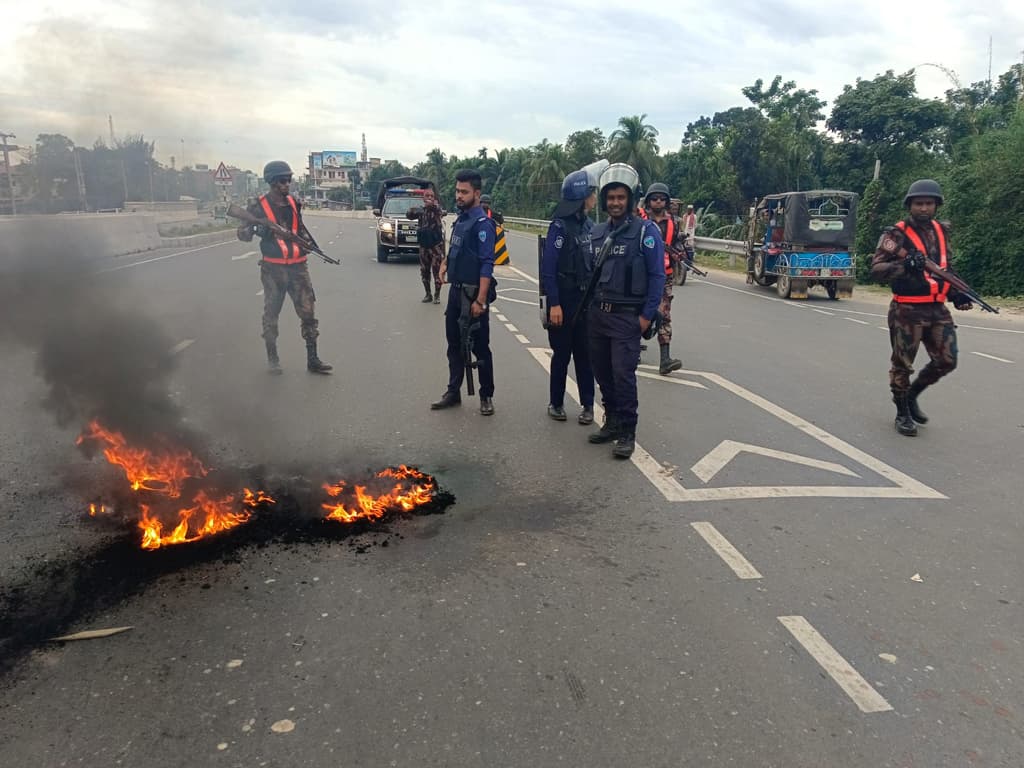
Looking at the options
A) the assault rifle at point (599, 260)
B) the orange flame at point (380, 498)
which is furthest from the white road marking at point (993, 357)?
the orange flame at point (380, 498)

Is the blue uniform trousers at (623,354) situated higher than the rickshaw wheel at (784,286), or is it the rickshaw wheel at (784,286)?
the blue uniform trousers at (623,354)

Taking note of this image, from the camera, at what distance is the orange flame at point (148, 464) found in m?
4.21

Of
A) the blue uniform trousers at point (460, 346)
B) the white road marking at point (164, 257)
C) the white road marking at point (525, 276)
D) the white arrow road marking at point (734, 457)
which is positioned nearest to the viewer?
the white arrow road marking at point (734, 457)

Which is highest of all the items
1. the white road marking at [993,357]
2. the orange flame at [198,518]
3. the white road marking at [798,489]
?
the orange flame at [198,518]

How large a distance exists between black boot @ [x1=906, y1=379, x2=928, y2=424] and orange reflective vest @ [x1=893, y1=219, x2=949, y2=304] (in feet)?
2.37

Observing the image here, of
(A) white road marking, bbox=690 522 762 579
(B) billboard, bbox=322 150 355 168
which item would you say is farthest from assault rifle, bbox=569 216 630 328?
(B) billboard, bbox=322 150 355 168

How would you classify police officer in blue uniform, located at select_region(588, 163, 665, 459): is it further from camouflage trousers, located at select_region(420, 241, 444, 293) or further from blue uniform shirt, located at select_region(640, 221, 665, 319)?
camouflage trousers, located at select_region(420, 241, 444, 293)

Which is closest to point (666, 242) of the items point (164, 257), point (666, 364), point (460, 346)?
point (666, 364)

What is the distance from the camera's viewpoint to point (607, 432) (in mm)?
5547

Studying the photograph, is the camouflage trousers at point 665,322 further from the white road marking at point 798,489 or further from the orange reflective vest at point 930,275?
the white road marking at point 798,489

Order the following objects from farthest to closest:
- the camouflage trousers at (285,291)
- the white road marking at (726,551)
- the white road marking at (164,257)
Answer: the white road marking at (164,257) → the camouflage trousers at (285,291) → the white road marking at (726,551)

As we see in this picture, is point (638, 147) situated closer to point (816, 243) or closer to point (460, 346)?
point (816, 243)

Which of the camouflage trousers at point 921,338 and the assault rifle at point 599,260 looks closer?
the assault rifle at point 599,260

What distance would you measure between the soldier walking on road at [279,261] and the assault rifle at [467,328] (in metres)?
2.11
